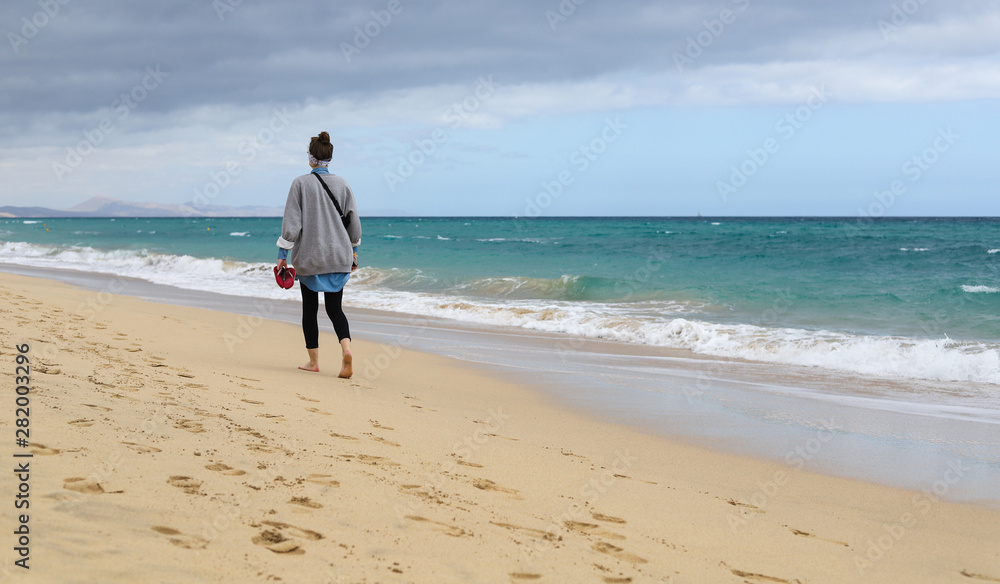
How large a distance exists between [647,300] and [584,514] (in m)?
12.7

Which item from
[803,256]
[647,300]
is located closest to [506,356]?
[647,300]

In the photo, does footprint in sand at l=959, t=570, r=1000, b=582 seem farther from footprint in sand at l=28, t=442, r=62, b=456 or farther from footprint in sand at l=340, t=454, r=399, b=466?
footprint in sand at l=28, t=442, r=62, b=456

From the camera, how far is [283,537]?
2.32 metres

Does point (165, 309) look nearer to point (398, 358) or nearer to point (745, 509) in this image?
point (398, 358)

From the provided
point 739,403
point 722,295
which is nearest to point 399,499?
point 739,403

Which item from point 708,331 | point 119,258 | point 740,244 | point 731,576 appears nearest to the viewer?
point 731,576

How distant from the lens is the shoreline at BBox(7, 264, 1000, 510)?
448 cm

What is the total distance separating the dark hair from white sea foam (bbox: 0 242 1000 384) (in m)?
5.92

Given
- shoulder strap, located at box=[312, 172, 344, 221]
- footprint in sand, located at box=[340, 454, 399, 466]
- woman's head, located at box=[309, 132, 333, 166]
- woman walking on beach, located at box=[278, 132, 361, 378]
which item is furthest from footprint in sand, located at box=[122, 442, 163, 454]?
woman's head, located at box=[309, 132, 333, 166]

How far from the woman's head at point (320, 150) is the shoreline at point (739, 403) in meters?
1.94

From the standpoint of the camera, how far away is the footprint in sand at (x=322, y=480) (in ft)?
9.48

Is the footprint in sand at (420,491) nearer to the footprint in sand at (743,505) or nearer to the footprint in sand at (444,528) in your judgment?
the footprint in sand at (444,528)

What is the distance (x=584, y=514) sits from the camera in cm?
306

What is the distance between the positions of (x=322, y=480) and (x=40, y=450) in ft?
3.56
